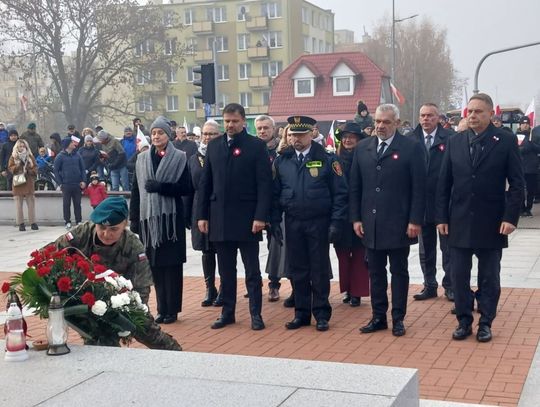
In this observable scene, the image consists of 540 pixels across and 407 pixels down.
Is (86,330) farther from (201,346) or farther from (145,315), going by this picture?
(201,346)

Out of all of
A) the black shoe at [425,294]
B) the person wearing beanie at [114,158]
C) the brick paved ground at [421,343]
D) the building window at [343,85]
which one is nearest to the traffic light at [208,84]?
the person wearing beanie at [114,158]

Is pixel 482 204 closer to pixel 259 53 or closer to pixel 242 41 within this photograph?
pixel 259 53

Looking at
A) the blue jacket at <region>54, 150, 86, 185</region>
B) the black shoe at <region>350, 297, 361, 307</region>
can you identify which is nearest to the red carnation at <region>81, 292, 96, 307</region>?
the black shoe at <region>350, 297, 361, 307</region>

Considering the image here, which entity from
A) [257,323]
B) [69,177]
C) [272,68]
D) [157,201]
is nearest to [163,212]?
[157,201]

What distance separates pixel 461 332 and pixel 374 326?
2.65 ft

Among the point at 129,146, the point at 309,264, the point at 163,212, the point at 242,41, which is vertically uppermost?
the point at 242,41

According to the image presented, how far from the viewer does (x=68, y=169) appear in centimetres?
1653

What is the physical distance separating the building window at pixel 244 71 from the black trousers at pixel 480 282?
239 ft

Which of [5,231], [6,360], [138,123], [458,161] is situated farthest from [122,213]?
[138,123]

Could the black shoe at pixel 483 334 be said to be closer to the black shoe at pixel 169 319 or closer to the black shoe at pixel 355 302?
the black shoe at pixel 355 302

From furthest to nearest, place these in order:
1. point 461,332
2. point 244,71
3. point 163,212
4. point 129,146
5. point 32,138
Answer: point 244,71
point 129,146
point 32,138
point 163,212
point 461,332

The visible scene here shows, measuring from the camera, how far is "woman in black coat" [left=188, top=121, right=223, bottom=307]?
866 cm

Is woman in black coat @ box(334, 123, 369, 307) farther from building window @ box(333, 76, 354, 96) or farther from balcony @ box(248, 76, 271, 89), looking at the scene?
balcony @ box(248, 76, 271, 89)

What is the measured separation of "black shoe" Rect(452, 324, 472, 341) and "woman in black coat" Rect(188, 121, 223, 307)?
2810 millimetres
